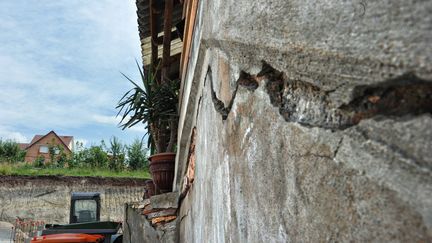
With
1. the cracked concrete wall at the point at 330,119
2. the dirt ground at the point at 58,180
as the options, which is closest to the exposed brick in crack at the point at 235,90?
the cracked concrete wall at the point at 330,119

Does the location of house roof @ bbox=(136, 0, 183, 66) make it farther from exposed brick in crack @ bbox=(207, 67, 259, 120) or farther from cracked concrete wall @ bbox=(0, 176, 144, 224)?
cracked concrete wall @ bbox=(0, 176, 144, 224)

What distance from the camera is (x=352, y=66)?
682mm

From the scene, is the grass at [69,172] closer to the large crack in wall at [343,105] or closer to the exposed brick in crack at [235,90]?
the exposed brick in crack at [235,90]

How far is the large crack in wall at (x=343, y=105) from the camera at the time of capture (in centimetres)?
61

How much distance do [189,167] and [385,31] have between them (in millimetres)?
2621

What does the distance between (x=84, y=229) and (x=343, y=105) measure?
951cm

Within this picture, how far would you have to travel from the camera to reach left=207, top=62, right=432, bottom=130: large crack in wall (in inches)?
23.8

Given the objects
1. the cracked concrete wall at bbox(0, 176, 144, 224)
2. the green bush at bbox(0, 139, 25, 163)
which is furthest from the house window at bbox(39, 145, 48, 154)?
the cracked concrete wall at bbox(0, 176, 144, 224)

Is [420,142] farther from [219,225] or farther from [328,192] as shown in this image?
[219,225]

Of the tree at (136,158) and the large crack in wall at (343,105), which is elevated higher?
the tree at (136,158)

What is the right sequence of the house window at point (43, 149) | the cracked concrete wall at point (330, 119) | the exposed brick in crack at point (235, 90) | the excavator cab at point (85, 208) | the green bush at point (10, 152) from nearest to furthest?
1. the cracked concrete wall at point (330, 119)
2. the exposed brick in crack at point (235, 90)
3. the excavator cab at point (85, 208)
4. the green bush at point (10, 152)
5. the house window at point (43, 149)

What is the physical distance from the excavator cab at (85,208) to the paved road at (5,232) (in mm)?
11101

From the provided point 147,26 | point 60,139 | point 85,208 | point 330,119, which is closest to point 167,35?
point 147,26

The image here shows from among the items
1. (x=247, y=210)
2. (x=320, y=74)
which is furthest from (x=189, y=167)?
(x=320, y=74)
